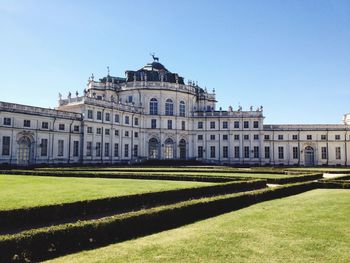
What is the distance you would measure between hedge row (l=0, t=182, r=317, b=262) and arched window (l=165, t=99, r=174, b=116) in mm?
57265

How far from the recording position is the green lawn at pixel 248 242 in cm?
939

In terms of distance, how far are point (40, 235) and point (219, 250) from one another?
480 centimetres

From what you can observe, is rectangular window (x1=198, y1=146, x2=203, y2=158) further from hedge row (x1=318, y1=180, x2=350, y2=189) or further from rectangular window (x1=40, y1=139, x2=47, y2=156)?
hedge row (x1=318, y1=180, x2=350, y2=189)

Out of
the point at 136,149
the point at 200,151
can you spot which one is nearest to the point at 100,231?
the point at 136,149

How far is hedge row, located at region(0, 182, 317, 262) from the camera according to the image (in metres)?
9.31

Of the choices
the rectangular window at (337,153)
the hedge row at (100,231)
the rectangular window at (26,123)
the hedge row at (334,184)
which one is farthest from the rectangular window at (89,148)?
the rectangular window at (337,153)

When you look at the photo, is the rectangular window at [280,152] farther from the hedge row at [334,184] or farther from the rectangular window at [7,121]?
the rectangular window at [7,121]

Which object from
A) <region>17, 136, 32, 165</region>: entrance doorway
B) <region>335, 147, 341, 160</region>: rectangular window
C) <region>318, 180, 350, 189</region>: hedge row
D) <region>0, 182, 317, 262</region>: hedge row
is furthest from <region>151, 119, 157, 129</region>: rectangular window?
<region>0, 182, 317, 262</region>: hedge row

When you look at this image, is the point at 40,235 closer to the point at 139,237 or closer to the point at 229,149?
the point at 139,237

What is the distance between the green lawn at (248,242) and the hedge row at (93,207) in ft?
10.9

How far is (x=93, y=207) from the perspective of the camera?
14.8 meters

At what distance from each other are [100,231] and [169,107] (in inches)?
2505

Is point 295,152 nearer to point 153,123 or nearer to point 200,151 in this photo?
point 200,151

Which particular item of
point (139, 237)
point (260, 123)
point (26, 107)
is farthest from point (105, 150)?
point (139, 237)
